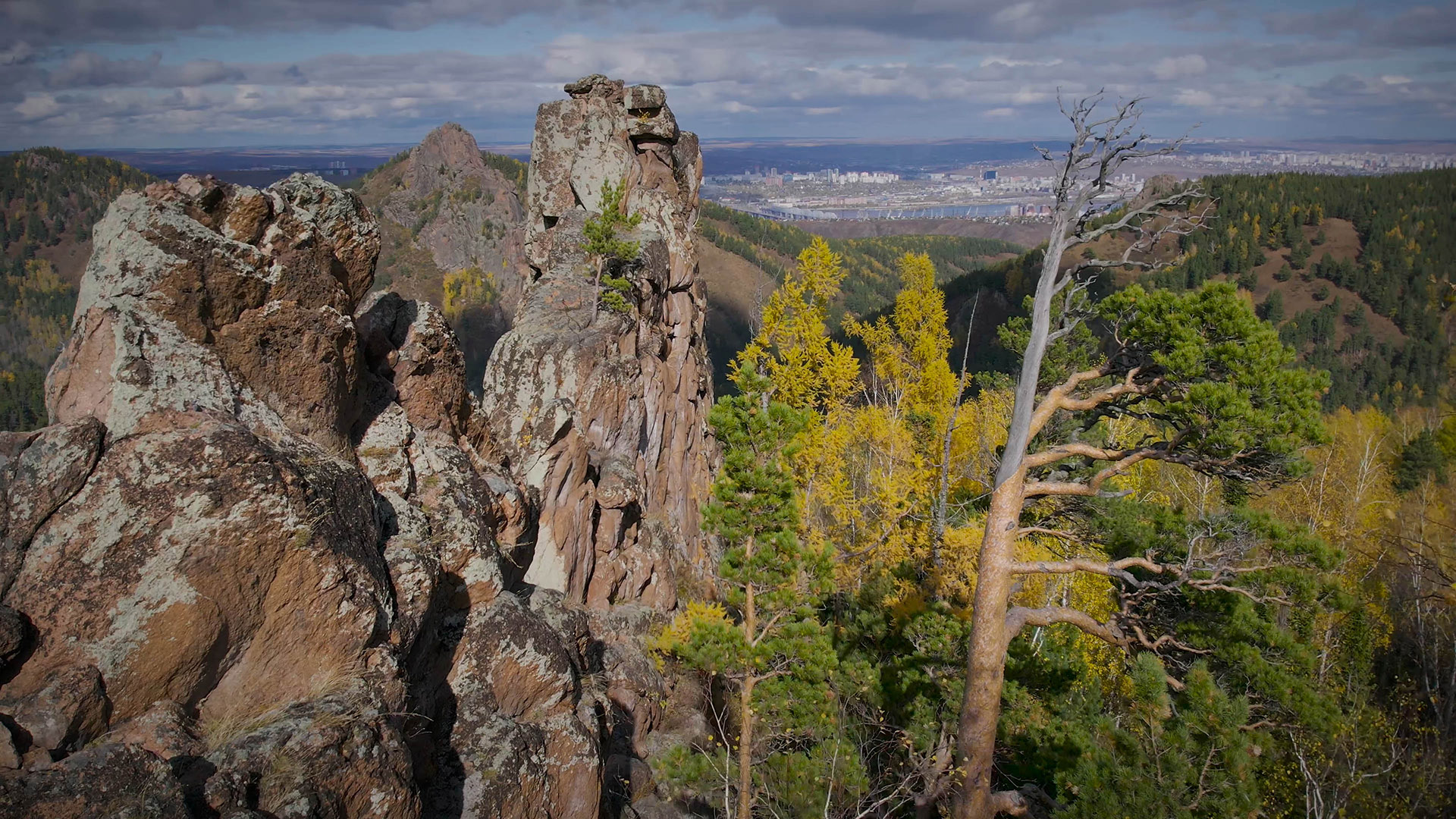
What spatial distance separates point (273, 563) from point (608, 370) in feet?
50.8

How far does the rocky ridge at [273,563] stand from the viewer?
7.04 metres

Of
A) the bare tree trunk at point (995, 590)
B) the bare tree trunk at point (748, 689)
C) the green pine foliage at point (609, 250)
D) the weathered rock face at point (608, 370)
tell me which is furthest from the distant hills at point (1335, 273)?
the bare tree trunk at point (995, 590)

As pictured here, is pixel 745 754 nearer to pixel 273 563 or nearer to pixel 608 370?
pixel 273 563

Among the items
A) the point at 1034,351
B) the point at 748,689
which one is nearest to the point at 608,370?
the point at 748,689

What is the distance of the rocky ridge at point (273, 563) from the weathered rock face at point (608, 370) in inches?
140

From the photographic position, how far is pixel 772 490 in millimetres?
12234

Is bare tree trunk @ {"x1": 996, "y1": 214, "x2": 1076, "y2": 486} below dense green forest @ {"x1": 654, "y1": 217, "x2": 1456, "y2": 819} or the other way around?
the other way around

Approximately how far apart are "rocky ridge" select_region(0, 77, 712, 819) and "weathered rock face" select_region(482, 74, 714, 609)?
3567 millimetres

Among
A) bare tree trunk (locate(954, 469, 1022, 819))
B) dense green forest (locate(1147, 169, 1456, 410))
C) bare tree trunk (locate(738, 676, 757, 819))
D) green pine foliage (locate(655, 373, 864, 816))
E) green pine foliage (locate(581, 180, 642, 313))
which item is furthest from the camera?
dense green forest (locate(1147, 169, 1456, 410))

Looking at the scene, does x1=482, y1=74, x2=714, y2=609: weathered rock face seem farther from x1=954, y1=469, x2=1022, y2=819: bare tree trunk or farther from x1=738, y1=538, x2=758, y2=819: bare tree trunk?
x1=954, y1=469, x2=1022, y2=819: bare tree trunk

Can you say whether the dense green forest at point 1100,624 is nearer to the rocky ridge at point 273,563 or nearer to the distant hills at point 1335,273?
the rocky ridge at point 273,563

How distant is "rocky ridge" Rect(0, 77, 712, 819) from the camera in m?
7.04

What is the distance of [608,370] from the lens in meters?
23.3

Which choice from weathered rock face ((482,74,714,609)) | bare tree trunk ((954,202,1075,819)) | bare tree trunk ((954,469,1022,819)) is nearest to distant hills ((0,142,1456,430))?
weathered rock face ((482,74,714,609))
